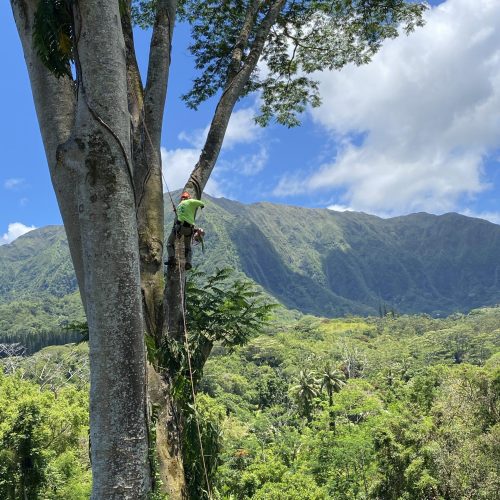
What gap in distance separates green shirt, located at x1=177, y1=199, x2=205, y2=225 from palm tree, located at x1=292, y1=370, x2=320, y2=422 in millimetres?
51038

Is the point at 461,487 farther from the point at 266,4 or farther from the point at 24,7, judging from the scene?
the point at 24,7

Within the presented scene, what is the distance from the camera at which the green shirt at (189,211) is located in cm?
505

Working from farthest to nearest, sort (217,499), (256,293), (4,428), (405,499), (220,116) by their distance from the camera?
(405,499)
(4,428)
(256,293)
(220,116)
(217,499)

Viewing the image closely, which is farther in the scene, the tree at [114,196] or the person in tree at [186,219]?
the person in tree at [186,219]

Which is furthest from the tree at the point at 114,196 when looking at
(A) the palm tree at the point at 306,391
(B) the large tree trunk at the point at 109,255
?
(A) the palm tree at the point at 306,391

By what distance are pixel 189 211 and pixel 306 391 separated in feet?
171

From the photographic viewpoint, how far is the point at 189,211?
506 centimetres

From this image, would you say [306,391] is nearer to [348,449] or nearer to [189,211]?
[348,449]

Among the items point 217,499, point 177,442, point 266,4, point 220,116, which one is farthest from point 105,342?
point 266,4

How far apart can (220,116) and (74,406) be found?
2173 centimetres

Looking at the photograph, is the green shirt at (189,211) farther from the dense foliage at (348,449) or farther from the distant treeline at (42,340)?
the distant treeline at (42,340)

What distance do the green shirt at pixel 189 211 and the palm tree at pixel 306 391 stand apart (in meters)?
51.0

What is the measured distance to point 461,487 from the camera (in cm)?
1848

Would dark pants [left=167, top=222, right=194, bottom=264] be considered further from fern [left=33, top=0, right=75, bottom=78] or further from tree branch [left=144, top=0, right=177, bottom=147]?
fern [left=33, top=0, right=75, bottom=78]
